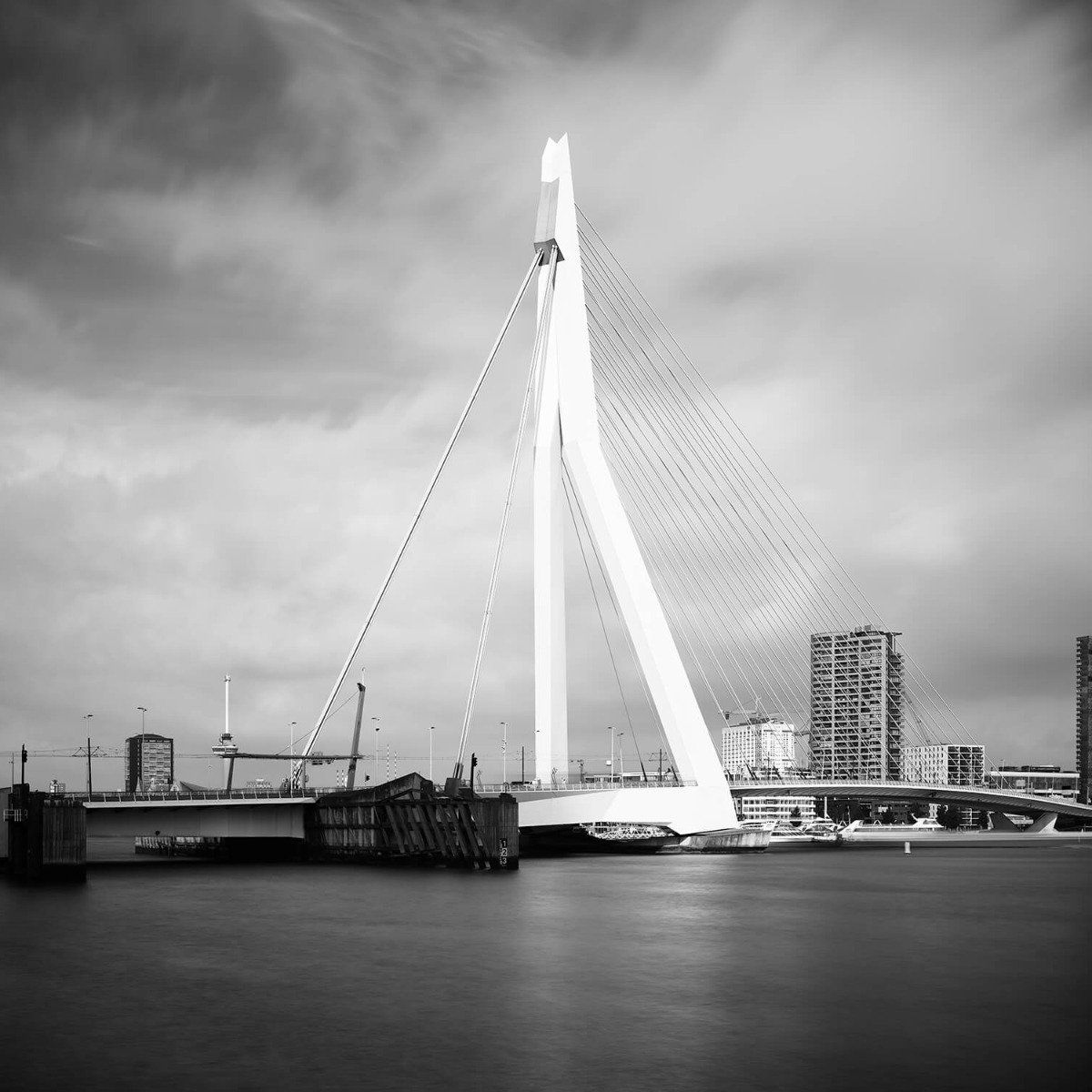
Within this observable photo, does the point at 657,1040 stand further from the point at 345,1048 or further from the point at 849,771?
the point at 849,771

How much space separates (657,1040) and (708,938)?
10556mm

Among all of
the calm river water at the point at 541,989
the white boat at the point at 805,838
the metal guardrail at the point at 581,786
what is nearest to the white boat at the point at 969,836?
the white boat at the point at 805,838

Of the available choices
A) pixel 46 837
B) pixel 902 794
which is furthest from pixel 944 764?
pixel 46 837

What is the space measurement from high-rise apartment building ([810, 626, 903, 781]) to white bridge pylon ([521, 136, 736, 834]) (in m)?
82.8

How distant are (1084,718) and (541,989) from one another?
6537 inches

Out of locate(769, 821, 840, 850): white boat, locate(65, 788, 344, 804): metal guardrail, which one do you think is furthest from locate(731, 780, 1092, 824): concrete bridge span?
locate(65, 788, 344, 804): metal guardrail

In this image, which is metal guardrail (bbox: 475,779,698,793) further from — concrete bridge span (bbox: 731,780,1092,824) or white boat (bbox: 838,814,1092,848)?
white boat (bbox: 838,814,1092,848)

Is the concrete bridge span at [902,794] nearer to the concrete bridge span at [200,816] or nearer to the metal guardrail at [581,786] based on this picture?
the metal guardrail at [581,786]

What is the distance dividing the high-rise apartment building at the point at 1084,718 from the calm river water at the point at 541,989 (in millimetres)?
135614

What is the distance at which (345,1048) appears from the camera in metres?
18.8

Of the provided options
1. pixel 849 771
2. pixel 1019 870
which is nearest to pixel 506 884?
pixel 1019 870

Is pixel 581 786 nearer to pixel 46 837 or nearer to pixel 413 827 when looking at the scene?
pixel 413 827

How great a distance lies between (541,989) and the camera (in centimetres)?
2297

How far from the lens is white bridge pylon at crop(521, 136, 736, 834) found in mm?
51406
